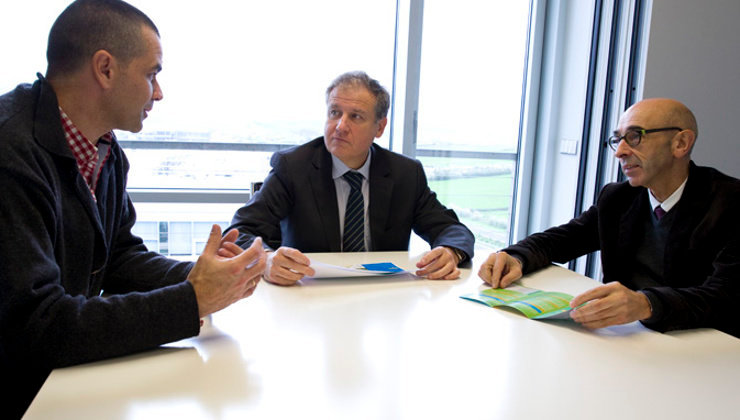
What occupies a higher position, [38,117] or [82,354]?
[38,117]

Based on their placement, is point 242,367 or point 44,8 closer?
point 242,367

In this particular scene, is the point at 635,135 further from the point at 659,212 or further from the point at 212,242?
the point at 212,242

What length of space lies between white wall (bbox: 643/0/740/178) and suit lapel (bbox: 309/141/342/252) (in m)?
2.17

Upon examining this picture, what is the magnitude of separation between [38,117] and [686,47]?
3.41 meters

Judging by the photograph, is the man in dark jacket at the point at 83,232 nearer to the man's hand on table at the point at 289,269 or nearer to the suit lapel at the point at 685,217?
the man's hand on table at the point at 289,269

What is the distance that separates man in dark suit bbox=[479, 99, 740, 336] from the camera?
49.5 inches

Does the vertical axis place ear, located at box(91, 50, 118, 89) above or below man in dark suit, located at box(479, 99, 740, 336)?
above

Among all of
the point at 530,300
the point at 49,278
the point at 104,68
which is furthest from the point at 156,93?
the point at 530,300

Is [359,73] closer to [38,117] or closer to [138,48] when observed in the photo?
[138,48]

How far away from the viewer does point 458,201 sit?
153 inches

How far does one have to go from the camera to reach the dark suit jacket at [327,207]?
6.53 feet

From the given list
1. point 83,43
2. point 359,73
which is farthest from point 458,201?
point 83,43

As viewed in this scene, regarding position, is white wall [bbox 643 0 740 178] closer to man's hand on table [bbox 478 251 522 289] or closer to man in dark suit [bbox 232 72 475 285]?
man in dark suit [bbox 232 72 475 285]

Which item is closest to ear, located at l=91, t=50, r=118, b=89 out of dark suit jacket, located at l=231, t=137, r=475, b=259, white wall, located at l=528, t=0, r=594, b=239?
dark suit jacket, located at l=231, t=137, r=475, b=259
